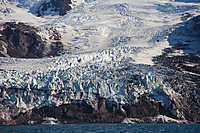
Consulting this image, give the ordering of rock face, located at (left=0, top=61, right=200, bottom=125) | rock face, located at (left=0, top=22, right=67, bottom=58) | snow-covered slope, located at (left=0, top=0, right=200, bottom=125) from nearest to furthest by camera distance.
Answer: rock face, located at (left=0, top=61, right=200, bottom=125), snow-covered slope, located at (left=0, top=0, right=200, bottom=125), rock face, located at (left=0, top=22, right=67, bottom=58)

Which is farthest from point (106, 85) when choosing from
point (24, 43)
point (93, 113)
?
point (24, 43)

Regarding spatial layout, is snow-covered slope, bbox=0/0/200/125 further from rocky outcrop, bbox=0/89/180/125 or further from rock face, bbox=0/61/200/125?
rocky outcrop, bbox=0/89/180/125

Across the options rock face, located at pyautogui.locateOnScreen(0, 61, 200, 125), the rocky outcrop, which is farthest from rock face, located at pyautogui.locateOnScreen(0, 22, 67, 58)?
the rocky outcrop

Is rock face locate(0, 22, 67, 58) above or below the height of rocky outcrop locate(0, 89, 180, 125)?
above

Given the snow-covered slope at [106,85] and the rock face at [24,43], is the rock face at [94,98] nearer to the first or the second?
the snow-covered slope at [106,85]

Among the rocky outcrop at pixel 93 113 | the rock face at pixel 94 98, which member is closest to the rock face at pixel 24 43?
the rock face at pixel 94 98

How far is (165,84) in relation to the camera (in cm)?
9412

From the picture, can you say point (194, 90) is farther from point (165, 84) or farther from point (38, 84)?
point (38, 84)

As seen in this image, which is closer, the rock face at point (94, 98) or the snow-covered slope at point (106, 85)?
the rock face at point (94, 98)

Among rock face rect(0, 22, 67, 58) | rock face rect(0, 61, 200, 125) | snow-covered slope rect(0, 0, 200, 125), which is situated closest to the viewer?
rock face rect(0, 61, 200, 125)

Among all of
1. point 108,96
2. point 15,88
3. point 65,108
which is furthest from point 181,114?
point 15,88

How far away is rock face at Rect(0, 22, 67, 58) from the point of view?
158m

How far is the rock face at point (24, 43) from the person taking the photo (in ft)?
517

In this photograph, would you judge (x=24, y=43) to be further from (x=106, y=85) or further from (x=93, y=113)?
(x=93, y=113)
